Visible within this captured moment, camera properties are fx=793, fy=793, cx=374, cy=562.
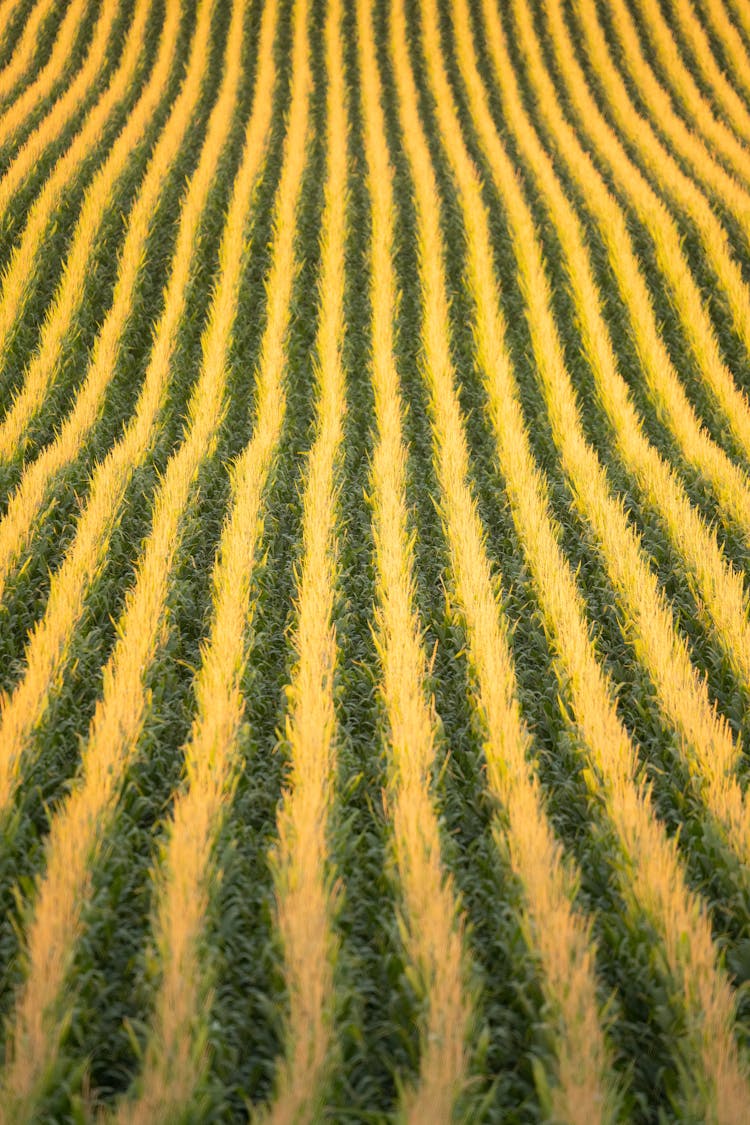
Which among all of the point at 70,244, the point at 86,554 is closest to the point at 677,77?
the point at 70,244

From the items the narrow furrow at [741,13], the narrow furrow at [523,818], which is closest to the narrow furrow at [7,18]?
the narrow furrow at [523,818]

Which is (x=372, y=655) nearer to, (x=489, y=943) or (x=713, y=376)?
(x=489, y=943)

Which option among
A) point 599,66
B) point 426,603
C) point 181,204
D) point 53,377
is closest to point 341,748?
point 426,603

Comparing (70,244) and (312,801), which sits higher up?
(70,244)

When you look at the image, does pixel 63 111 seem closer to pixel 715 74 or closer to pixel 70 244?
pixel 70 244

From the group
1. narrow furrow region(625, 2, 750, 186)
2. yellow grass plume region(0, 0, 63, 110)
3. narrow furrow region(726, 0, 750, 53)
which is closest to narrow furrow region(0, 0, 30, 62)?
yellow grass plume region(0, 0, 63, 110)

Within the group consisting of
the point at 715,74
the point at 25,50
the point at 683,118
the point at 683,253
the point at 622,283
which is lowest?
the point at 622,283

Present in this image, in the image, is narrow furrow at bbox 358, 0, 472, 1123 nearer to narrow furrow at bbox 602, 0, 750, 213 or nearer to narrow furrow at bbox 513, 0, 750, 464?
narrow furrow at bbox 513, 0, 750, 464
